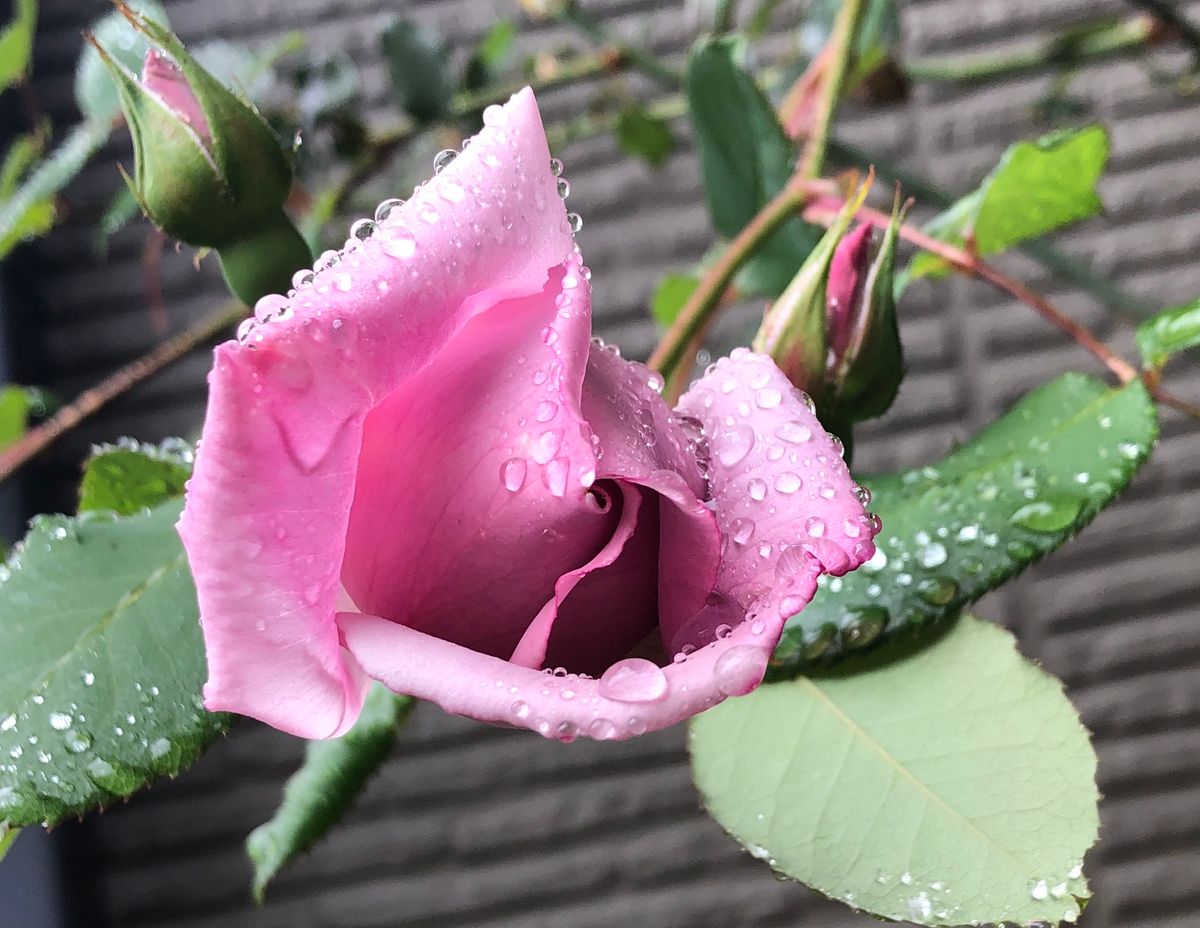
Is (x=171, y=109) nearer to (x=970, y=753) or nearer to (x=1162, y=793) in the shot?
(x=970, y=753)

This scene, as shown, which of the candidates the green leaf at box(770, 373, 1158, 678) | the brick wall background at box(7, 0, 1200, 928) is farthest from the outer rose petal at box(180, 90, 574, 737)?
the brick wall background at box(7, 0, 1200, 928)

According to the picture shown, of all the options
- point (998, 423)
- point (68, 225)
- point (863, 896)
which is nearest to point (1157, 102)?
point (998, 423)

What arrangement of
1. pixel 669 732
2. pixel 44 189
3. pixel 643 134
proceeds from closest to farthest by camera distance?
pixel 44 189
pixel 643 134
pixel 669 732

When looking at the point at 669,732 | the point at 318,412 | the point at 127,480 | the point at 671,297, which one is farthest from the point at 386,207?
→ the point at 669,732

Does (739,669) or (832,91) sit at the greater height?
(832,91)

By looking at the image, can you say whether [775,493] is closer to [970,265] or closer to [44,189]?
[970,265]

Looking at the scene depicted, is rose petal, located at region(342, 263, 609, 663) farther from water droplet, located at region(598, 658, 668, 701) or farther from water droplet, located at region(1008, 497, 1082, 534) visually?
water droplet, located at region(1008, 497, 1082, 534)

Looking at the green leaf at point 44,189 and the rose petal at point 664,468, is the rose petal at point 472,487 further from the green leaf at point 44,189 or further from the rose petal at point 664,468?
the green leaf at point 44,189
